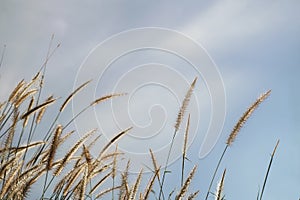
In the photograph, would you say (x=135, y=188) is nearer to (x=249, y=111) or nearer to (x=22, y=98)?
(x=249, y=111)

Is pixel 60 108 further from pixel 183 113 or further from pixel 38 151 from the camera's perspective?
pixel 183 113

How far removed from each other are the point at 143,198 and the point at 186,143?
1.77ft

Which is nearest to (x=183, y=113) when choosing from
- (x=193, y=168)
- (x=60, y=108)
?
(x=193, y=168)

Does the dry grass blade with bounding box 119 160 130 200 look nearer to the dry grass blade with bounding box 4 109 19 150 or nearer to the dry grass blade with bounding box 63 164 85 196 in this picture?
the dry grass blade with bounding box 63 164 85 196

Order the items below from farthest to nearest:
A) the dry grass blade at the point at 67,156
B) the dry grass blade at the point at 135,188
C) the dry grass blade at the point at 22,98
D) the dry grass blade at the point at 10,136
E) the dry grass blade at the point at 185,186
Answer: the dry grass blade at the point at 22,98, the dry grass blade at the point at 10,136, the dry grass blade at the point at 67,156, the dry grass blade at the point at 135,188, the dry grass blade at the point at 185,186

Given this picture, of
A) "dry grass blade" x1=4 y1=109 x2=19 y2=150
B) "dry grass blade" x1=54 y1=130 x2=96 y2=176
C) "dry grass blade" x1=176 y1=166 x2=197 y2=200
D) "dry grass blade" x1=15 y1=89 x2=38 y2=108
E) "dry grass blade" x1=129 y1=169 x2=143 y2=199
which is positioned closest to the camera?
"dry grass blade" x1=176 y1=166 x2=197 y2=200

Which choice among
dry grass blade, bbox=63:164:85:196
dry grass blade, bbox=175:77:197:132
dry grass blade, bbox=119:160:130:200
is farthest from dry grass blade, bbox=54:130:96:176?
dry grass blade, bbox=175:77:197:132

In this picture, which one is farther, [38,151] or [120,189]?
[38,151]

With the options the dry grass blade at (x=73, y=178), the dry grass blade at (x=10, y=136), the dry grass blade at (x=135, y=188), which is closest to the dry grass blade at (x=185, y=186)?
the dry grass blade at (x=135, y=188)

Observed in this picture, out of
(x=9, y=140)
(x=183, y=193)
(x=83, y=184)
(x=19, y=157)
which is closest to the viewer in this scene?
(x=83, y=184)

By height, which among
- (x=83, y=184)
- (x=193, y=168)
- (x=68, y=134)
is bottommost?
(x=83, y=184)

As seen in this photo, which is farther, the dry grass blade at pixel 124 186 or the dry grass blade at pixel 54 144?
the dry grass blade at pixel 124 186

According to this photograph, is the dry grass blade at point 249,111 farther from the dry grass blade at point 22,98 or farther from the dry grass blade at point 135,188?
the dry grass blade at point 22,98

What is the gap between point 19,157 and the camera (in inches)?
144
